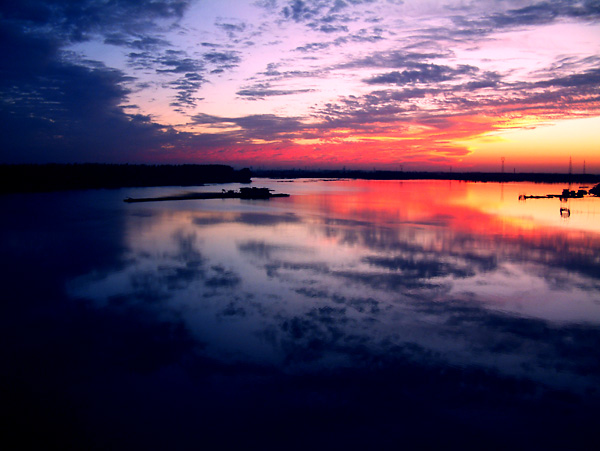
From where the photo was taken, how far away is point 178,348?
6258 millimetres

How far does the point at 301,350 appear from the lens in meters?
6.13

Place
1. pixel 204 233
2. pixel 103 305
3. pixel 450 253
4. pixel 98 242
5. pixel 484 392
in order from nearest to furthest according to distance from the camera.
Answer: pixel 484 392 < pixel 103 305 < pixel 450 253 < pixel 98 242 < pixel 204 233

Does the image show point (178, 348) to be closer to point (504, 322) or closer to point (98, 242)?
point (504, 322)

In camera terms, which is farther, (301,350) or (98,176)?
(98,176)

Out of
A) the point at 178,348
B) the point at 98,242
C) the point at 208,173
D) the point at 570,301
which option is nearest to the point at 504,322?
the point at 570,301

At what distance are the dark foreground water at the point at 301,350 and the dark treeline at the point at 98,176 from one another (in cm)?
5083

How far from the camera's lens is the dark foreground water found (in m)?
4.44

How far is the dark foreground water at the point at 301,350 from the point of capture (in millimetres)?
4441

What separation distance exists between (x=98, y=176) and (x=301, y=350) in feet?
237

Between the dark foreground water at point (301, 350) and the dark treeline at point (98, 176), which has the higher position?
the dark treeline at point (98, 176)

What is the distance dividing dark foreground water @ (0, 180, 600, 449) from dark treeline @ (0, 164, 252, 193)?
5083 cm

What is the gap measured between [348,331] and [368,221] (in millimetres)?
15970

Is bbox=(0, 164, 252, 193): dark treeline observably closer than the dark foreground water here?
No

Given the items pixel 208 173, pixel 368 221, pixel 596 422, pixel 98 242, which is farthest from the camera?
pixel 208 173
